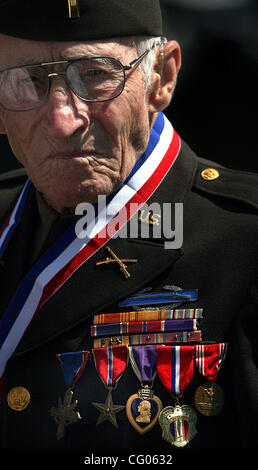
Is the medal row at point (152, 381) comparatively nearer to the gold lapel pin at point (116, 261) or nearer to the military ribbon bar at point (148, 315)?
the military ribbon bar at point (148, 315)

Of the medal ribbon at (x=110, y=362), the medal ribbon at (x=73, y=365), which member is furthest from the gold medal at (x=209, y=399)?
the medal ribbon at (x=73, y=365)

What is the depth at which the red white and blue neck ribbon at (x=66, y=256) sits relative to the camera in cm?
248

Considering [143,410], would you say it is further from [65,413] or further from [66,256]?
[66,256]

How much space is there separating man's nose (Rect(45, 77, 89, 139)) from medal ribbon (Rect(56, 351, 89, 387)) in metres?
0.65

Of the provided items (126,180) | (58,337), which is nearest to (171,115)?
(126,180)

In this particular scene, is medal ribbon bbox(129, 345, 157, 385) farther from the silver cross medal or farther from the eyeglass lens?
the eyeglass lens

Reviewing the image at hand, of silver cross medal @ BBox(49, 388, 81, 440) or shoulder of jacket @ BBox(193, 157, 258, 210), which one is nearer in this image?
silver cross medal @ BBox(49, 388, 81, 440)

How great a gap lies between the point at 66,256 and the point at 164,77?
0.67 m

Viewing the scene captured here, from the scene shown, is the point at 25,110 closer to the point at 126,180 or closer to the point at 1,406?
the point at 126,180

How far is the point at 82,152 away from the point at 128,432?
0.83 meters

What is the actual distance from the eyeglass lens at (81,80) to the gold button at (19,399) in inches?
33.8

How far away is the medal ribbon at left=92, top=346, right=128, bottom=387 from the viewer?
234 centimetres

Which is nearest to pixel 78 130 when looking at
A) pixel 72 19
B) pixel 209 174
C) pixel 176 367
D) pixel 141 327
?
pixel 72 19

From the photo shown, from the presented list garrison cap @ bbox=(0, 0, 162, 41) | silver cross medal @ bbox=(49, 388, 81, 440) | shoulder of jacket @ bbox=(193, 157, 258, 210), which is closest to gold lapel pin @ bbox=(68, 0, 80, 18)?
garrison cap @ bbox=(0, 0, 162, 41)
